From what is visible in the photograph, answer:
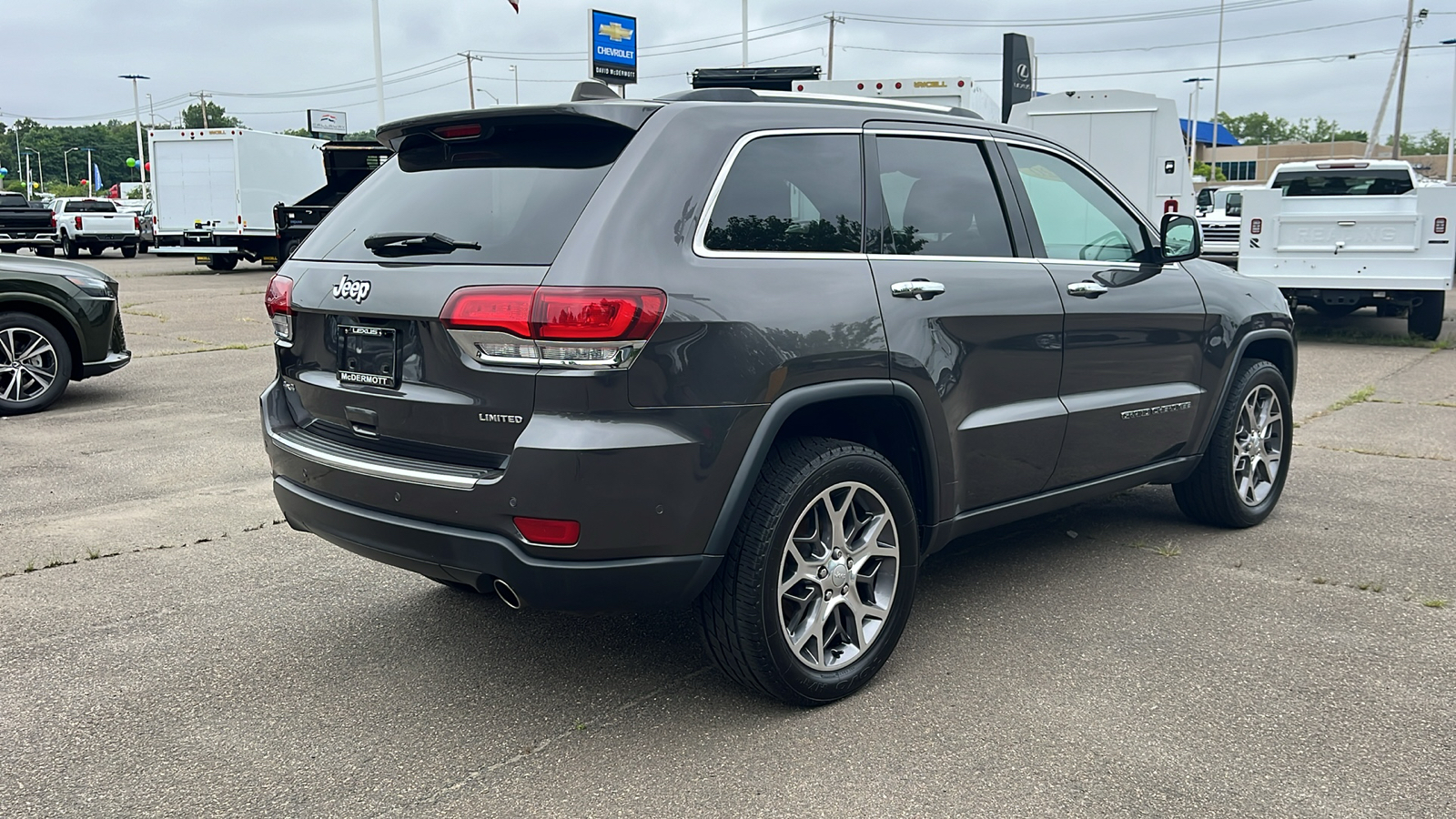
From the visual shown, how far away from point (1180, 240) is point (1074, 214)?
2.15 ft

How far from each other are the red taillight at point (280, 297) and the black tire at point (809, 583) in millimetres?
1619

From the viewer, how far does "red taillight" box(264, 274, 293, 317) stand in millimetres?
3723

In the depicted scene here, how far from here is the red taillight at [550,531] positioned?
119 inches

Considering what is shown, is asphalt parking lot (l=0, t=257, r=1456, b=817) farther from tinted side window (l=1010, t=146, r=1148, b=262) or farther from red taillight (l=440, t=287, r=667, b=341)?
tinted side window (l=1010, t=146, r=1148, b=262)

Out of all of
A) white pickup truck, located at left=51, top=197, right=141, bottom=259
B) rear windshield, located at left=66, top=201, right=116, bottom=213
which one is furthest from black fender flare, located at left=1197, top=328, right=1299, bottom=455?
rear windshield, located at left=66, top=201, right=116, bottom=213

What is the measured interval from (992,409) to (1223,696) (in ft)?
3.78

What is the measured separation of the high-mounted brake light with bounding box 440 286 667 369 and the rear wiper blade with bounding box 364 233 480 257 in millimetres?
306

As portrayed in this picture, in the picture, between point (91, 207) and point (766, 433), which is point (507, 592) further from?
point (91, 207)

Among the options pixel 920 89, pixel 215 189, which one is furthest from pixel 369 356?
pixel 215 189

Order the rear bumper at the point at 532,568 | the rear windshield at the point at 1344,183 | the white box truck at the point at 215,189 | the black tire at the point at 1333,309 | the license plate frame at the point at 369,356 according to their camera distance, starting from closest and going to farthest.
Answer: the rear bumper at the point at 532,568 < the license plate frame at the point at 369,356 < the rear windshield at the point at 1344,183 < the black tire at the point at 1333,309 < the white box truck at the point at 215,189

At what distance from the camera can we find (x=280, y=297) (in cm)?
378

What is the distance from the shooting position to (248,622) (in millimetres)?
4270

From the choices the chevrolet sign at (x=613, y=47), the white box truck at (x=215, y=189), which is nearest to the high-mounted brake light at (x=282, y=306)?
the chevrolet sign at (x=613, y=47)

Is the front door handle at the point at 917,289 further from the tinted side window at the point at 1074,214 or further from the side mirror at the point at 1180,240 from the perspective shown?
the side mirror at the point at 1180,240
